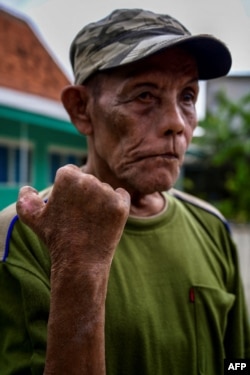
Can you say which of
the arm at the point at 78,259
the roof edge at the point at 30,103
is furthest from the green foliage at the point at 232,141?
the arm at the point at 78,259

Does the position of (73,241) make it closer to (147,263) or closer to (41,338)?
(41,338)

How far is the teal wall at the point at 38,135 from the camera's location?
4906mm

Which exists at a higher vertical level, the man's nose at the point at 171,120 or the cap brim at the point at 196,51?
the cap brim at the point at 196,51

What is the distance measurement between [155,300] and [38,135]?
4.60m

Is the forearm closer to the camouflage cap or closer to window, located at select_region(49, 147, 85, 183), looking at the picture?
the camouflage cap

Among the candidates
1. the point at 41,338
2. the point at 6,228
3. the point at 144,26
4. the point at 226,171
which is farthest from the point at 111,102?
the point at 226,171

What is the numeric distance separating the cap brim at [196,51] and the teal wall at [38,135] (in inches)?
142

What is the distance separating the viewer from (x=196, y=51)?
1.30 metres

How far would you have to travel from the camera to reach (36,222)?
3.13 ft

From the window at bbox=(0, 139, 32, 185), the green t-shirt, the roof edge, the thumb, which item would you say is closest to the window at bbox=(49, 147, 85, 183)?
the window at bbox=(0, 139, 32, 185)

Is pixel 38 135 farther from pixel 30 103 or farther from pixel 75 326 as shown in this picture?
pixel 75 326

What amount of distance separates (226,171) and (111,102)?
9.22m

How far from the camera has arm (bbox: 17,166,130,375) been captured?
917 millimetres

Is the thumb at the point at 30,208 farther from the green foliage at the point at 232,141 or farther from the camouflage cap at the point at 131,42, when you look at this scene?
the green foliage at the point at 232,141
